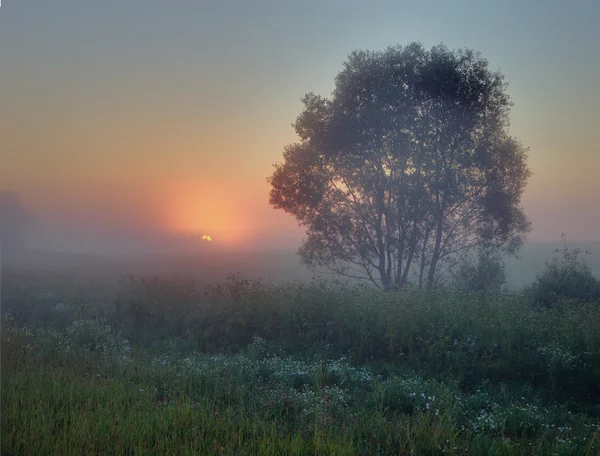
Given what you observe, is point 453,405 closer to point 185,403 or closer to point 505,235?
point 185,403

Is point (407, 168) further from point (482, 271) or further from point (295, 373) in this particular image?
point (295, 373)

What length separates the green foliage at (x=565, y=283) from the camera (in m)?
15.8

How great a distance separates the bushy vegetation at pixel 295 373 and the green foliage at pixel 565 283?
3843mm

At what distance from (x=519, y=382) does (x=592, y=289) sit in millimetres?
9887

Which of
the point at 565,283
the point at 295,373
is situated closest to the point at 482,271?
the point at 565,283

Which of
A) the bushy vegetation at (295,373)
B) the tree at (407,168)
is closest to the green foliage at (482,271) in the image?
the tree at (407,168)

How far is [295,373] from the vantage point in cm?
802

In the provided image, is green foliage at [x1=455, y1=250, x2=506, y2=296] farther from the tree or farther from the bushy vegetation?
the bushy vegetation

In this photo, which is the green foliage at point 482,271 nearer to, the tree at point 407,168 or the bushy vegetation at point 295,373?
the tree at point 407,168

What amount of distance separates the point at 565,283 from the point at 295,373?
1232cm

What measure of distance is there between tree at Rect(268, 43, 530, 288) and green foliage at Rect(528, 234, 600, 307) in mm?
2570

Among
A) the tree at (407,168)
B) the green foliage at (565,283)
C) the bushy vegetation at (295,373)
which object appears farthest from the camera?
the tree at (407,168)

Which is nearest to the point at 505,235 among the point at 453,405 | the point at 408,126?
the point at 408,126

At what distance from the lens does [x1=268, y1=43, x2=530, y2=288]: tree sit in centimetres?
1847
